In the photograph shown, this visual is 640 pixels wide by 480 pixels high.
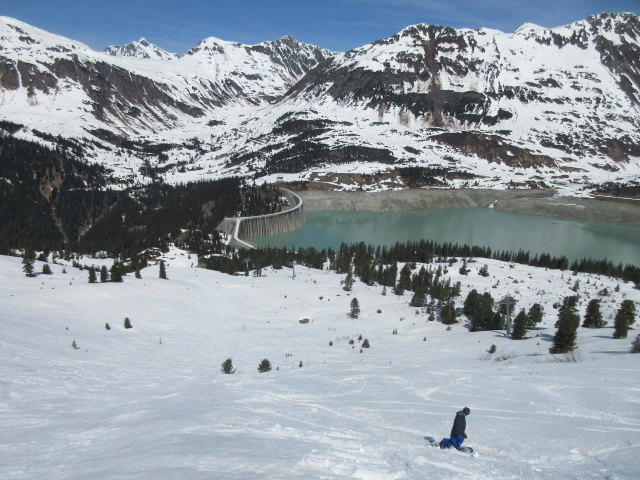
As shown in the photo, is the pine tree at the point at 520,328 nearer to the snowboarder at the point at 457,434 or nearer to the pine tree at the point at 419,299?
the pine tree at the point at 419,299

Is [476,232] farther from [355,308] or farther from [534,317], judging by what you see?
[534,317]

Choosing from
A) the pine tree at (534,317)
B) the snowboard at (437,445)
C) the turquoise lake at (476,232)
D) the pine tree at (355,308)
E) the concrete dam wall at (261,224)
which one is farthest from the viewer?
the concrete dam wall at (261,224)

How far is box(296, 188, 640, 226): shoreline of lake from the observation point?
164625 mm

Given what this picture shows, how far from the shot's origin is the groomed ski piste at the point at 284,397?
8852mm

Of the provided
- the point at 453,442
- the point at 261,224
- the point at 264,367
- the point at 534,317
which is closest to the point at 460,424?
the point at 453,442

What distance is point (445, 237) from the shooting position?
137875mm

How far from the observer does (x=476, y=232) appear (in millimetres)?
144625

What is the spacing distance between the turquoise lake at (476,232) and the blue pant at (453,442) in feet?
373

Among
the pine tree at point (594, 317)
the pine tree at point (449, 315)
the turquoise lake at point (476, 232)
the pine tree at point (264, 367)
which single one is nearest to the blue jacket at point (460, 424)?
the pine tree at point (264, 367)

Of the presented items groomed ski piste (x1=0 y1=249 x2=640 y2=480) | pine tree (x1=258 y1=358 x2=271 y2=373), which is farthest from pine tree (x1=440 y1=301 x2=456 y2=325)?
pine tree (x1=258 y1=358 x2=271 y2=373)

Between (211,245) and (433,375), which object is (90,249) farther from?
(433,375)

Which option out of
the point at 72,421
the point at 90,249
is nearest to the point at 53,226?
the point at 90,249

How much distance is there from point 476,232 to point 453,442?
143 meters

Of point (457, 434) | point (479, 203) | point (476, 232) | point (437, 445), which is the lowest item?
point (437, 445)
